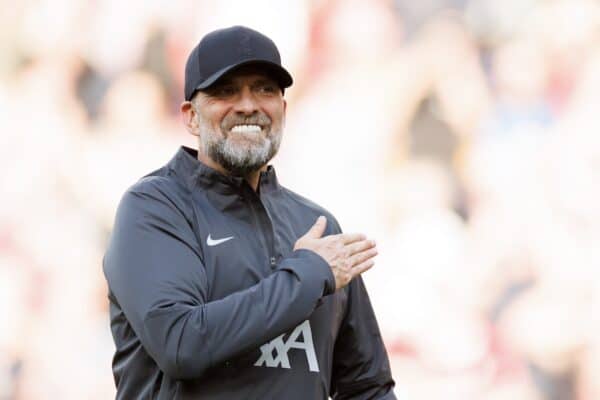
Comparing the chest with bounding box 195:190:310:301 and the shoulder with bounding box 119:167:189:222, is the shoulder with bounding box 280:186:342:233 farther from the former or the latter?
the shoulder with bounding box 119:167:189:222

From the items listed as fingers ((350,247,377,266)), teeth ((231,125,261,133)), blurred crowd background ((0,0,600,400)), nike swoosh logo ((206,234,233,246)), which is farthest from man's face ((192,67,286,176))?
blurred crowd background ((0,0,600,400))

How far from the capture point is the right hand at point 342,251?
5.55ft

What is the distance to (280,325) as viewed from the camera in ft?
5.23

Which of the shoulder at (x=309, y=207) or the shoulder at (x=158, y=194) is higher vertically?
the shoulder at (x=158, y=194)

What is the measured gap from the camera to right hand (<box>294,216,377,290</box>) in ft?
5.55

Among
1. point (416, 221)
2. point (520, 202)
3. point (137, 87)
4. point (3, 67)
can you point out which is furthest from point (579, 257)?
point (3, 67)

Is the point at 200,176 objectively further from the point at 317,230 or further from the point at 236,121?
the point at 317,230

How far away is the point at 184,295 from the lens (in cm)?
162

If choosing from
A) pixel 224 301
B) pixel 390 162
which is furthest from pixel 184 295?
pixel 390 162

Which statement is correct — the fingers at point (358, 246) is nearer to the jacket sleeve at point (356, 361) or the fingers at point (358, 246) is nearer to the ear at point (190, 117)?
the jacket sleeve at point (356, 361)

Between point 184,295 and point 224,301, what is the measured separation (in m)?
0.07

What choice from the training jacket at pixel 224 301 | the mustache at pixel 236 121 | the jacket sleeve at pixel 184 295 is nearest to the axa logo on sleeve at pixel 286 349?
the training jacket at pixel 224 301

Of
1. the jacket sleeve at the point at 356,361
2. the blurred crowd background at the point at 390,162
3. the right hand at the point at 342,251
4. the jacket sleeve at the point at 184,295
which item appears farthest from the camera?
the blurred crowd background at the point at 390,162

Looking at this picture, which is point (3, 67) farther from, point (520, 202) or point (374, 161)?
point (520, 202)
